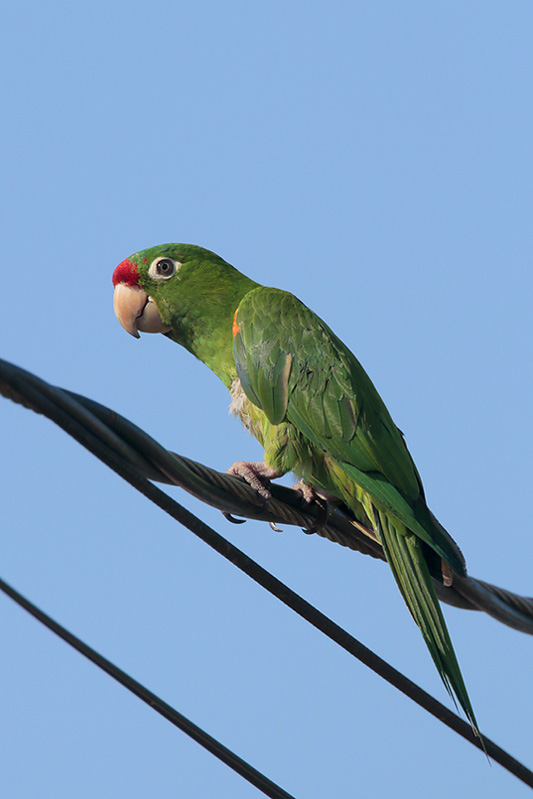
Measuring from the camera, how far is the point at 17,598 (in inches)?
68.1

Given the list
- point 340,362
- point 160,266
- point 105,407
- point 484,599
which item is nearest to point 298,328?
point 340,362

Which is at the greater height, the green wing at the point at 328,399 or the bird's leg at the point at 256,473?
the green wing at the point at 328,399

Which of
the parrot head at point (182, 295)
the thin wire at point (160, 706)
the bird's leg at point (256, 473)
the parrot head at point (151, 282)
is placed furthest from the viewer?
the parrot head at point (151, 282)

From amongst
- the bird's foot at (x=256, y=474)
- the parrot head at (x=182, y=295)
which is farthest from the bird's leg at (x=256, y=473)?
the parrot head at (x=182, y=295)

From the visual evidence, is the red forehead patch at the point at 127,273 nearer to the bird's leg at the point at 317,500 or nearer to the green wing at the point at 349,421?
the green wing at the point at 349,421

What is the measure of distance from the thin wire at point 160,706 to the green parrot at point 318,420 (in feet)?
2.84

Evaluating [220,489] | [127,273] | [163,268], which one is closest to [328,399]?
[220,489]

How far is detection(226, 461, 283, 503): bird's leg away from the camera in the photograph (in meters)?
3.28

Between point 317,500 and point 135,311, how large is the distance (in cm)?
148

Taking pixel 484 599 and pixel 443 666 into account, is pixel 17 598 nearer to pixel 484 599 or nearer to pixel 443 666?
pixel 443 666

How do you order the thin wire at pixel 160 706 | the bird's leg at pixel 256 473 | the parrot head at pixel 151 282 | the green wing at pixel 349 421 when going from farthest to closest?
the parrot head at pixel 151 282, the bird's leg at pixel 256 473, the green wing at pixel 349 421, the thin wire at pixel 160 706

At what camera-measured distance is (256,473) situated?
350 cm

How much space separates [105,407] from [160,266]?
2531mm

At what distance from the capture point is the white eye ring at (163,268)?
4.37 meters
